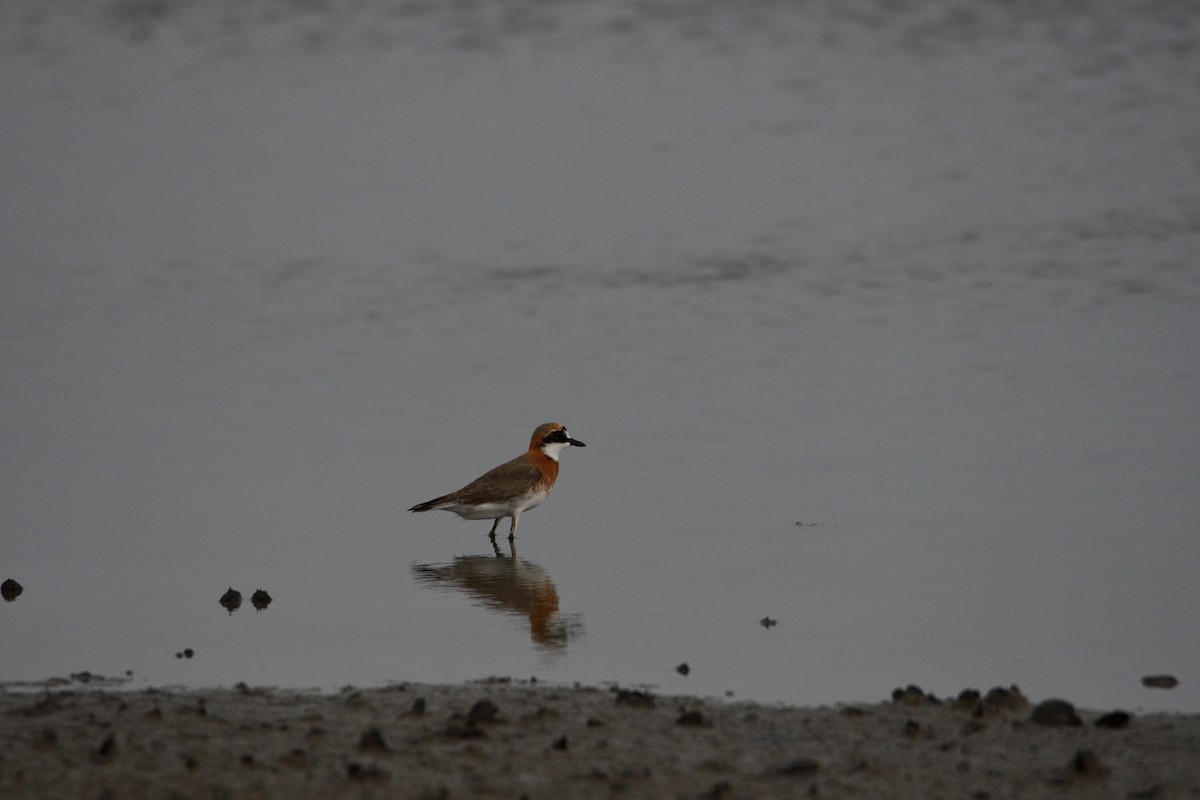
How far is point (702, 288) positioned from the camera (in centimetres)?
1998

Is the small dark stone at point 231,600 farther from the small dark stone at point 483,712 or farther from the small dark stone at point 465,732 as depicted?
the small dark stone at point 465,732

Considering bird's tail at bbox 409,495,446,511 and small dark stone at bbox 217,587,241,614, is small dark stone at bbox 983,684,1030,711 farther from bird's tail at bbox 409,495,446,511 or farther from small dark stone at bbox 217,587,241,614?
bird's tail at bbox 409,495,446,511

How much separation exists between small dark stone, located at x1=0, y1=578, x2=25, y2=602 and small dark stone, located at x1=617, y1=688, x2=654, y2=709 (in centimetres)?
430

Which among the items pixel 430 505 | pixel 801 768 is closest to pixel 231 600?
pixel 430 505

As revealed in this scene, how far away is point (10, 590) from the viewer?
10.2 meters

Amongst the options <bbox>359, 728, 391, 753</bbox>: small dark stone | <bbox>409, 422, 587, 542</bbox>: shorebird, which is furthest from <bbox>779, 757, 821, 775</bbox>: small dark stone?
<bbox>409, 422, 587, 542</bbox>: shorebird

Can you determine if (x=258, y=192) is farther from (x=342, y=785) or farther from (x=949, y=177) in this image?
(x=342, y=785)

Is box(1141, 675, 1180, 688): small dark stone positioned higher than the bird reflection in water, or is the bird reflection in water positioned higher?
the bird reflection in water

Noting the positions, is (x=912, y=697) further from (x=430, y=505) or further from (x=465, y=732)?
A: (x=430, y=505)

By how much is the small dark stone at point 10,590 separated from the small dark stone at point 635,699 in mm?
4299

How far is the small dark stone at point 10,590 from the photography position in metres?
10.2

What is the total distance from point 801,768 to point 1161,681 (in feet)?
8.76

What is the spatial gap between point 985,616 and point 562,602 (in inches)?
96.7

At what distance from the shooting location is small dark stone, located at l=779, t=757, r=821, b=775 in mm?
6566
